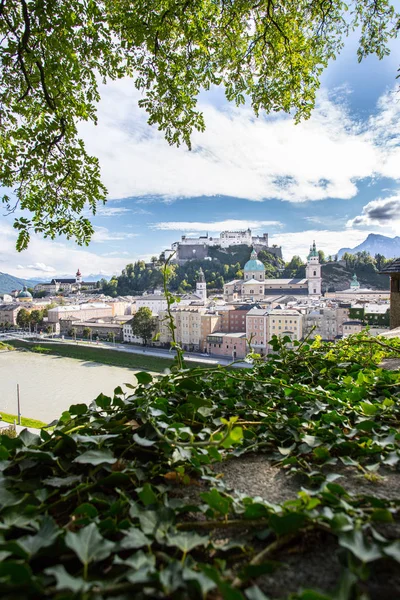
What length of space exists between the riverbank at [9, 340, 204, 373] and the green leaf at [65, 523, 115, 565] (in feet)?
58.7

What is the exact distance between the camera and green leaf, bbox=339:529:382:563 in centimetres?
28

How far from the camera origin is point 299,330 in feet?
59.5

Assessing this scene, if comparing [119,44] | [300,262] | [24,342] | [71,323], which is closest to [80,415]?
[119,44]

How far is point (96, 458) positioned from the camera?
1.45 ft

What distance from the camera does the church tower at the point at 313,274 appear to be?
38.0m

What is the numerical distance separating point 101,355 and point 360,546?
2376cm

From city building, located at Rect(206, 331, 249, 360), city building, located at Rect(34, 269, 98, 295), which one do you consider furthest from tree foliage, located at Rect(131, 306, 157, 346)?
city building, located at Rect(34, 269, 98, 295)

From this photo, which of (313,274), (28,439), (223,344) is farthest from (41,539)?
(313,274)

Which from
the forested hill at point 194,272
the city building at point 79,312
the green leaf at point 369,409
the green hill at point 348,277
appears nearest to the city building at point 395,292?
the green leaf at point 369,409

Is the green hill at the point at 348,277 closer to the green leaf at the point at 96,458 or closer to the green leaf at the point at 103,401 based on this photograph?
the green leaf at the point at 103,401

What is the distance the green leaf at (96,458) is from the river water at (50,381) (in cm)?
1082

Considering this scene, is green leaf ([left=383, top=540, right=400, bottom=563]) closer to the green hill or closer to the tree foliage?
the tree foliage

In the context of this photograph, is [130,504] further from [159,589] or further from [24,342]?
[24,342]

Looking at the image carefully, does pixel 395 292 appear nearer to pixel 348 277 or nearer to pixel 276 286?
pixel 276 286
